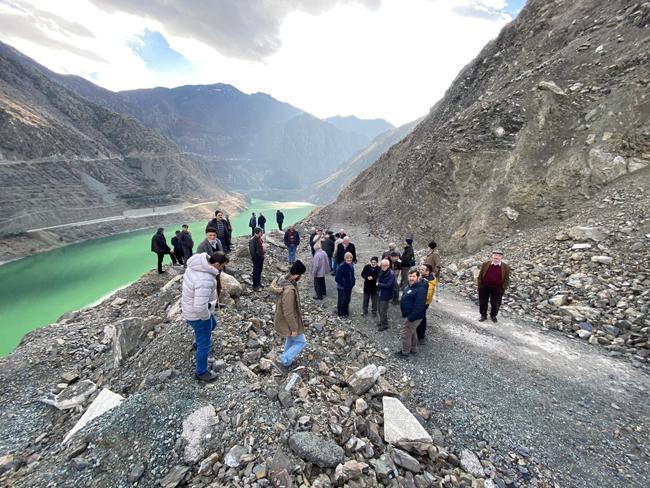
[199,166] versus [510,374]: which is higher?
[199,166]

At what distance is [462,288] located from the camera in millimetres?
10445

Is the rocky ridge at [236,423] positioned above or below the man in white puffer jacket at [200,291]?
below

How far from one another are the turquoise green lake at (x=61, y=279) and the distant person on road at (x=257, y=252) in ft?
58.3

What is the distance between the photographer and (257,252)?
362 inches

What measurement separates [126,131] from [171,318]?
10958 cm

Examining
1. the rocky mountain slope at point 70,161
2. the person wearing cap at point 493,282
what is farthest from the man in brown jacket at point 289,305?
the rocky mountain slope at point 70,161

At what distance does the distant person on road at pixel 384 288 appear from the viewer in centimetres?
759

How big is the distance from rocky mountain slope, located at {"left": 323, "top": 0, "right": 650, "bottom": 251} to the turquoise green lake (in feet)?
85.8

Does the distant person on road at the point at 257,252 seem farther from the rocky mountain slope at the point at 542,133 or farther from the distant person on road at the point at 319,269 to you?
the rocky mountain slope at the point at 542,133

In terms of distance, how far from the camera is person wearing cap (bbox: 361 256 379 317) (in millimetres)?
7999

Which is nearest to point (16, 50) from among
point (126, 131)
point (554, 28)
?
point (126, 131)

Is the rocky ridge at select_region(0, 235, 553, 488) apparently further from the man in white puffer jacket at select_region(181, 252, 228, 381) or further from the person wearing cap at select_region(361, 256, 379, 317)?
the person wearing cap at select_region(361, 256, 379, 317)

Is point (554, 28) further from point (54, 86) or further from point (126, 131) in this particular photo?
point (54, 86)

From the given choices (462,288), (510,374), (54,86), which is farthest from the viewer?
(54,86)
